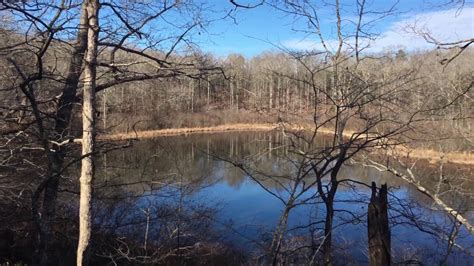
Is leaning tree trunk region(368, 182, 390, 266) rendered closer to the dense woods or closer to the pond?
the dense woods

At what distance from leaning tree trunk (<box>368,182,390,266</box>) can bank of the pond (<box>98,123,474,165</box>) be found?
7.84ft

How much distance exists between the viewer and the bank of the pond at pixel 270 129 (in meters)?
5.58

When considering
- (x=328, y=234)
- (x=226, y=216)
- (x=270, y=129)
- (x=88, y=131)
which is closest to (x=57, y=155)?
(x=88, y=131)

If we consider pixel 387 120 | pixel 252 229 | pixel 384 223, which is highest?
pixel 387 120

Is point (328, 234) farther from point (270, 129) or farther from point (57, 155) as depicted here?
point (57, 155)

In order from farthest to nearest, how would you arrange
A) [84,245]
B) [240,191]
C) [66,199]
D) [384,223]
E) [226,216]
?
1. [240,191]
2. [226,216]
3. [66,199]
4. [84,245]
5. [384,223]

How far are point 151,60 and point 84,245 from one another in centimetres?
221

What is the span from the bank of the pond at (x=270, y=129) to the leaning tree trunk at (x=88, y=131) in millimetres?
1050

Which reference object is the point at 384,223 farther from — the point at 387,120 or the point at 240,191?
the point at 240,191

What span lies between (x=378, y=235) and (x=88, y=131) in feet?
9.62

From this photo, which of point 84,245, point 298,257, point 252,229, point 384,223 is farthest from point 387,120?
point 252,229

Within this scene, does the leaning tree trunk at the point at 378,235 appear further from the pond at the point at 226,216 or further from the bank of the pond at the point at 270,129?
the pond at the point at 226,216

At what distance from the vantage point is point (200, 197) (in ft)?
41.8

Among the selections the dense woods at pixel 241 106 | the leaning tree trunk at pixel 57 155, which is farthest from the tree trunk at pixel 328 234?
the leaning tree trunk at pixel 57 155
